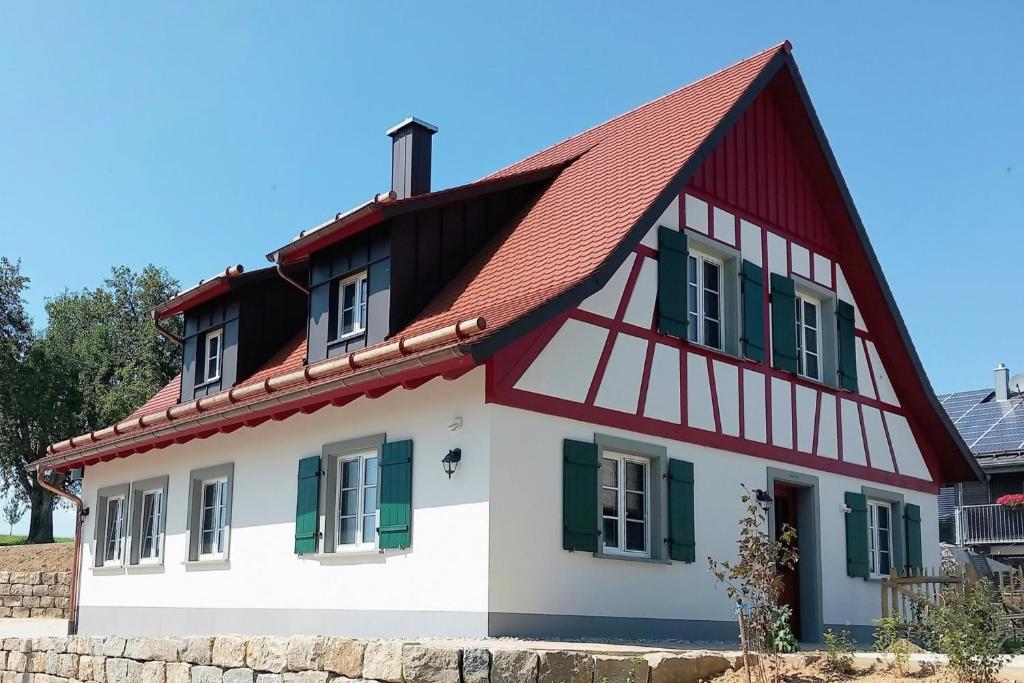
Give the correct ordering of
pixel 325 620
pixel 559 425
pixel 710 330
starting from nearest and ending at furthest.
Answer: pixel 559 425 → pixel 325 620 → pixel 710 330

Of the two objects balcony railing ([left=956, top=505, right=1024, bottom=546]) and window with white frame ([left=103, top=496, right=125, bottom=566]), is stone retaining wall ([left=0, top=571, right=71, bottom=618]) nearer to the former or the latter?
window with white frame ([left=103, top=496, right=125, bottom=566])

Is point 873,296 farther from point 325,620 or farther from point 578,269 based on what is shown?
point 325,620

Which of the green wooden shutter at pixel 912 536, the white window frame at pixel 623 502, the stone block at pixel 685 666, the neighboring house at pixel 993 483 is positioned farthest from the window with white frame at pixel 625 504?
the neighboring house at pixel 993 483

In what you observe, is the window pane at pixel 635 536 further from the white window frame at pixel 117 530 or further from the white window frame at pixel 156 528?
the white window frame at pixel 117 530

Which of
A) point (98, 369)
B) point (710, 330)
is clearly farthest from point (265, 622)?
point (98, 369)

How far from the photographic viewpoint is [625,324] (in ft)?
38.2

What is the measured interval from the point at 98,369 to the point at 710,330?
24.9m

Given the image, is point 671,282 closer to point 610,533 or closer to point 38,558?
point 610,533

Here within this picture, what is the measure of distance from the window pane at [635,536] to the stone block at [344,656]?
425cm

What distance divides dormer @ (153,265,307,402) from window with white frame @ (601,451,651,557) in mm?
5323

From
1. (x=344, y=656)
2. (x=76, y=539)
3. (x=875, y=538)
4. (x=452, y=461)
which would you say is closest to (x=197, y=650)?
(x=344, y=656)

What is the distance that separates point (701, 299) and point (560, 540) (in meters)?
3.90

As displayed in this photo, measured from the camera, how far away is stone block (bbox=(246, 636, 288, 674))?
27.2 ft

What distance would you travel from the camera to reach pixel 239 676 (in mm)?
8711
